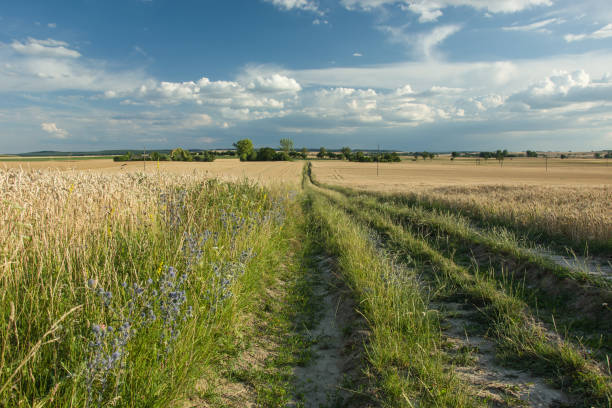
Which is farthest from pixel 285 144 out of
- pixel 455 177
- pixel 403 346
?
pixel 403 346

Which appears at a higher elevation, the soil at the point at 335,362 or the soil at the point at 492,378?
the soil at the point at 492,378

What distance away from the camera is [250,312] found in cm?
509

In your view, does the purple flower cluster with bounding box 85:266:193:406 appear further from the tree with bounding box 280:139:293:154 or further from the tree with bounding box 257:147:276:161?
the tree with bounding box 280:139:293:154

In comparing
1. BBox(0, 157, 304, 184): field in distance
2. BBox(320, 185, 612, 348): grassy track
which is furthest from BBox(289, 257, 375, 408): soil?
BBox(0, 157, 304, 184): field in distance

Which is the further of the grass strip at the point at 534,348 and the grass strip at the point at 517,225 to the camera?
the grass strip at the point at 517,225

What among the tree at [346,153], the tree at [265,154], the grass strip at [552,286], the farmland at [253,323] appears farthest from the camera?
the tree at [346,153]

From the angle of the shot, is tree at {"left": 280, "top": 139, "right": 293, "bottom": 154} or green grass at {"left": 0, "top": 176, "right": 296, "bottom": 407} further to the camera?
tree at {"left": 280, "top": 139, "right": 293, "bottom": 154}

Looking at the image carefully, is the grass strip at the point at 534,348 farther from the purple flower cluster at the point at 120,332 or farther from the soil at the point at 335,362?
the purple flower cluster at the point at 120,332

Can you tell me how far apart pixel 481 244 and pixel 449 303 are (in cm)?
410

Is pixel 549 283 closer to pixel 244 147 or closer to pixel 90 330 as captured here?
pixel 90 330

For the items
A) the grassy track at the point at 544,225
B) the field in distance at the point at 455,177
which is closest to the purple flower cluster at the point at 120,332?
the grassy track at the point at 544,225

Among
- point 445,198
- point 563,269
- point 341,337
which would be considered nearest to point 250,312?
point 341,337

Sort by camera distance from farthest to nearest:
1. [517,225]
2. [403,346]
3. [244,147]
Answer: [244,147]
[517,225]
[403,346]

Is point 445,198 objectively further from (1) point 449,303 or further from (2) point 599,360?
(2) point 599,360
